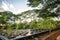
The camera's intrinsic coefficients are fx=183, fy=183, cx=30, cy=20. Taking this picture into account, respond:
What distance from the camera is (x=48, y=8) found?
3465 mm

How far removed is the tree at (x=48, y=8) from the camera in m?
3.42

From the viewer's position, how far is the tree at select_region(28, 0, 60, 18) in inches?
135

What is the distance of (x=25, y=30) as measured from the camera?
3.26 metres

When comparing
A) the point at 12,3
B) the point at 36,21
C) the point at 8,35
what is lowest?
the point at 8,35

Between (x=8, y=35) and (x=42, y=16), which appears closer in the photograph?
(x=8, y=35)

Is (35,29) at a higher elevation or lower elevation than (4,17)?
lower

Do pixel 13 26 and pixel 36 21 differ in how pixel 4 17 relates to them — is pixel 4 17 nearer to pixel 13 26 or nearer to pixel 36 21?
pixel 13 26

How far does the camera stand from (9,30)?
10.5 ft

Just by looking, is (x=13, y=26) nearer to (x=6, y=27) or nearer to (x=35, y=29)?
(x=6, y=27)

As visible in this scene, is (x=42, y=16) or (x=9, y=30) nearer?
(x=9, y=30)

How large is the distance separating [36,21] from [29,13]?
Answer: 197 millimetres

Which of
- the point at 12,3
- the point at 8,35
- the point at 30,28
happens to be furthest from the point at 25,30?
the point at 12,3

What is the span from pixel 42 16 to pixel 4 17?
0.71 meters

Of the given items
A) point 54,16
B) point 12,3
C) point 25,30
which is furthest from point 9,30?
point 54,16
